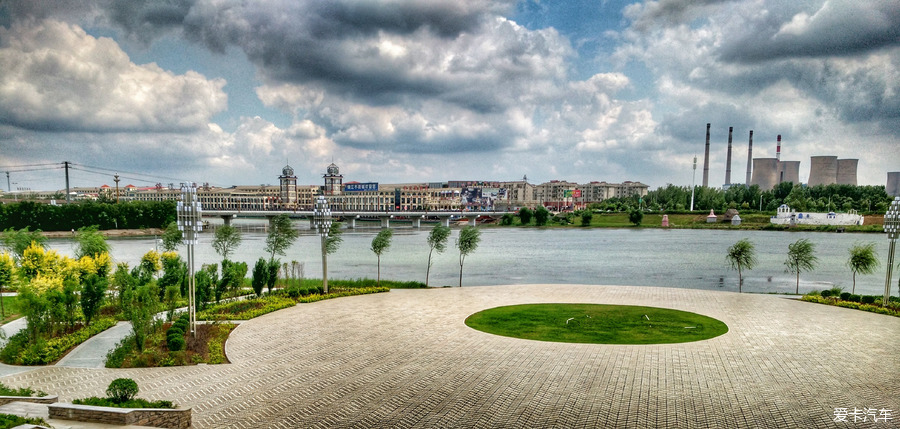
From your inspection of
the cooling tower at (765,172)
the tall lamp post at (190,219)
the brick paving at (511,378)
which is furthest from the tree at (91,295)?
the cooling tower at (765,172)

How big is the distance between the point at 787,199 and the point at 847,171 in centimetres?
5068

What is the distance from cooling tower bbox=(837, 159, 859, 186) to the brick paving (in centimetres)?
14115

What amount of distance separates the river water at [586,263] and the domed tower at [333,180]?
302 feet

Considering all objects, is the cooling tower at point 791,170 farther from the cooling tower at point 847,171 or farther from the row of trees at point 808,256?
the row of trees at point 808,256

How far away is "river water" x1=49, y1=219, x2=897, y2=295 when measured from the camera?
29.7m

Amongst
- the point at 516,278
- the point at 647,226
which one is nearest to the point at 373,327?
the point at 516,278

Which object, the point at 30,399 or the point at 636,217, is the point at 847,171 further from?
the point at 30,399

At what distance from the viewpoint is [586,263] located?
39375mm

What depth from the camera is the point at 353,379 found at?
971 centimetres

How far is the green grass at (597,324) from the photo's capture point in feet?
43.7

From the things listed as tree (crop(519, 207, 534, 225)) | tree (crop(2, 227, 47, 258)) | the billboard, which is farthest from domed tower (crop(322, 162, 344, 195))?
tree (crop(2, 227, 47, 258))

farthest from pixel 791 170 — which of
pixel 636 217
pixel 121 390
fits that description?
pixel 121 390

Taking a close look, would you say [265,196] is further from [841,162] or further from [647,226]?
[841,162]

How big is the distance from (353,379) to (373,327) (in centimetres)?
480
